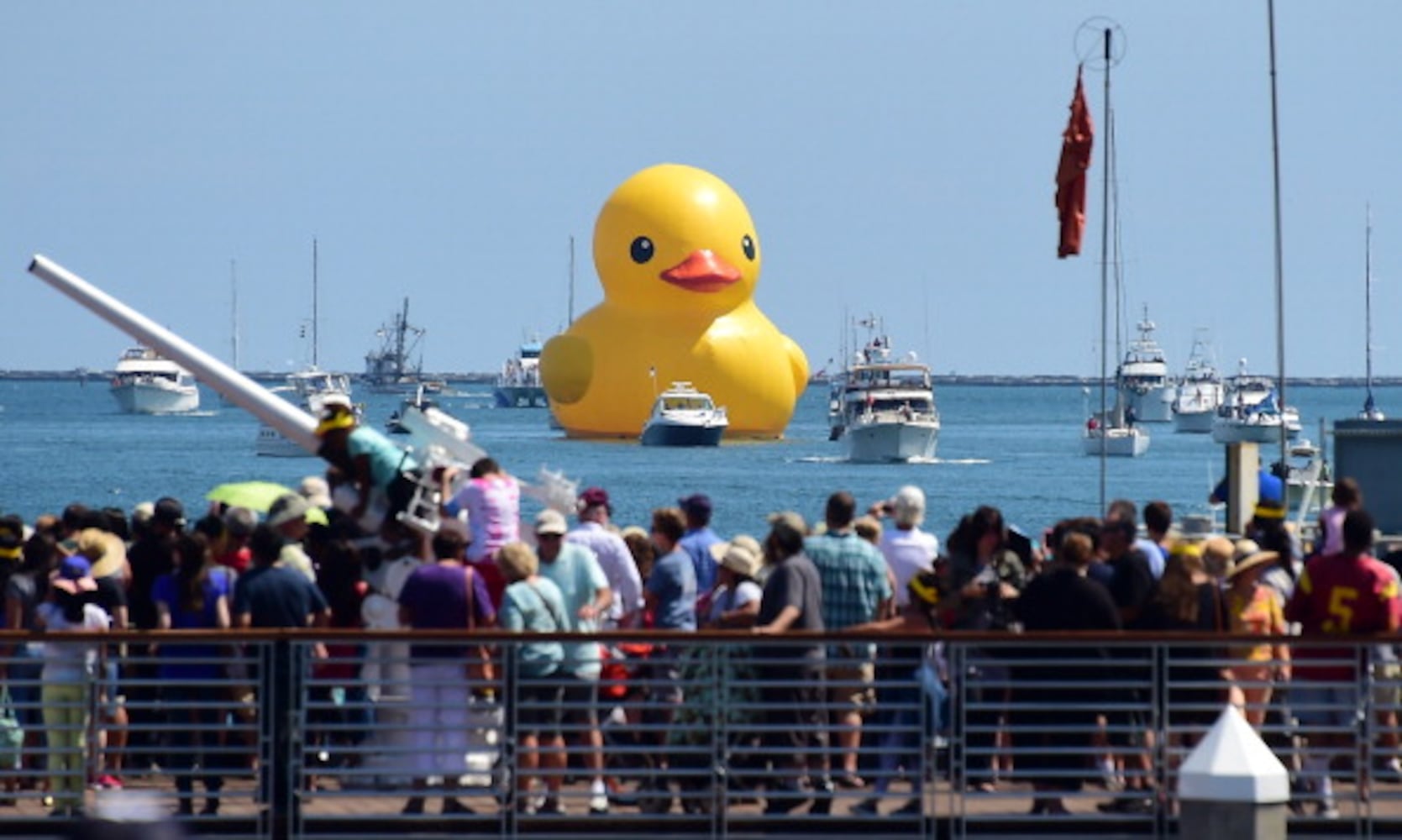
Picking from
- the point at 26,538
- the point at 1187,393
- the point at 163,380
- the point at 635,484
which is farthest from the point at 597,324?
the point at 163,380

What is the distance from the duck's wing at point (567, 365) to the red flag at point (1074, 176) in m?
48.4

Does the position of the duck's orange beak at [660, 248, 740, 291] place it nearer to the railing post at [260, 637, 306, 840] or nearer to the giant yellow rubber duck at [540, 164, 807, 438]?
the giant yellow rubber duck at [540, 164, 807, 438]

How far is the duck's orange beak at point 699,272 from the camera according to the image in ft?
221

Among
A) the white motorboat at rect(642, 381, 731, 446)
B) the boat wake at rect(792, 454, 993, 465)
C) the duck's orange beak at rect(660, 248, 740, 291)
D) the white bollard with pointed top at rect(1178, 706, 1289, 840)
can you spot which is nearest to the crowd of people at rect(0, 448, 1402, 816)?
the white bollard with pointed top at rect(1178, 706, 1289, 840)

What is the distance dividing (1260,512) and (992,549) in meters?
1.69

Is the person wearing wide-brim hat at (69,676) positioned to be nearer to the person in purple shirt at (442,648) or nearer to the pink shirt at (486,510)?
the person in purple shirt at (442,648)

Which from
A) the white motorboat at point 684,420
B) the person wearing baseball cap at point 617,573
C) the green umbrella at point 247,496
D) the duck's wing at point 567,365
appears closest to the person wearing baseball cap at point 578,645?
the person wearing baseball cap at point 617,573

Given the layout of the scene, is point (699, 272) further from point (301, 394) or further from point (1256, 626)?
point (301, 394)

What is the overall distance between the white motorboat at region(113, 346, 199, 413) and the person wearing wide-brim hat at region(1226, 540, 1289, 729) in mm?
154786

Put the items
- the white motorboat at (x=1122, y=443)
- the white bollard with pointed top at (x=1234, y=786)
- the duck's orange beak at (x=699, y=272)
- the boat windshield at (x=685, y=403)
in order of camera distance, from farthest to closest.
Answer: the white motorboat at (x=1122, y=443) → the boat windshield at (x=685, y=403) → the duck's orange beak at (x=699, y=272) → the white bollard with pointed top at (x=1234, y=786)

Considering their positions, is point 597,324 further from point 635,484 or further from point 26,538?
point 26,538

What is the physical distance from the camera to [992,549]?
1345 cm

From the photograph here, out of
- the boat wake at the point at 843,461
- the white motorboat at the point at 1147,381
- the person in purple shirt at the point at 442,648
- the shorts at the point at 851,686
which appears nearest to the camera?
the shorts at the point at 851,686

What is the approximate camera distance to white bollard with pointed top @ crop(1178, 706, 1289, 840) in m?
11.6
